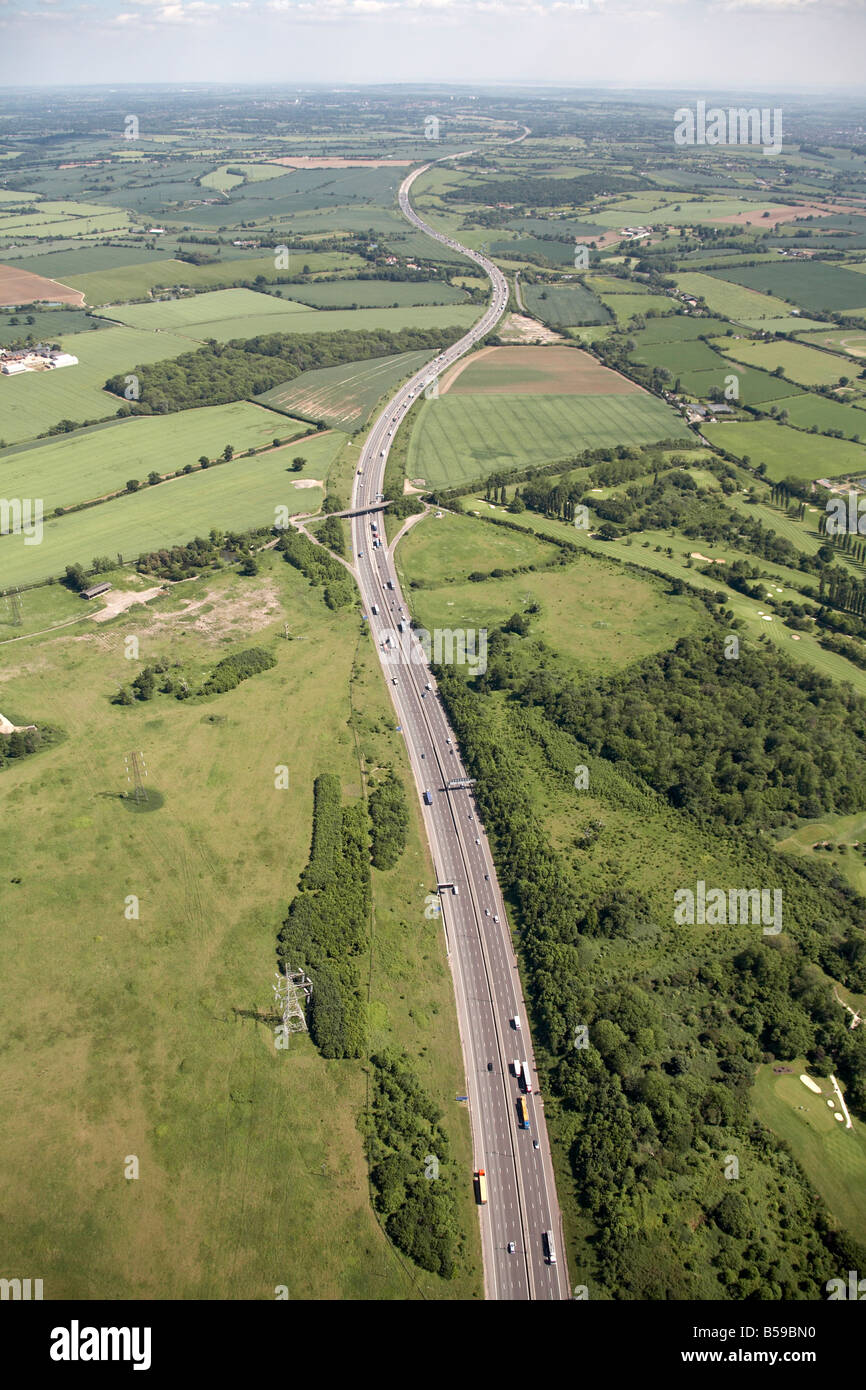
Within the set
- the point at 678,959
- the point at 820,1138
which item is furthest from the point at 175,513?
the point at 820,1138

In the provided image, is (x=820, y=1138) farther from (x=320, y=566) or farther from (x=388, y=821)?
(x=320, y=566)

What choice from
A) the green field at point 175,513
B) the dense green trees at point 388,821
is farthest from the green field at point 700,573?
the dense green trees at point 388,821

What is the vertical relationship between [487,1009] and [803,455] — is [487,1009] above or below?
below

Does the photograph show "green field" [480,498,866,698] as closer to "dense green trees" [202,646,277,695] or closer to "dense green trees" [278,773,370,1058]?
"dense green trees" [202,646,277,695]
